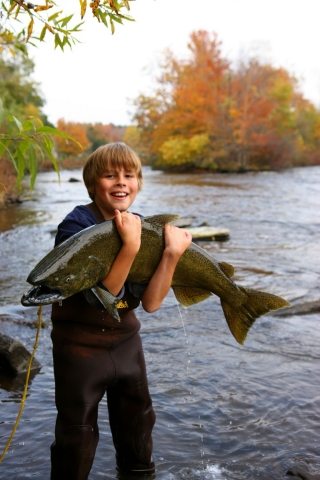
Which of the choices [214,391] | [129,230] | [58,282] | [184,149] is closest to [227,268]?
[129,230]

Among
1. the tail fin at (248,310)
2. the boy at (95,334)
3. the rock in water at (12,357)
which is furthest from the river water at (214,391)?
the tail fin at (248,310)

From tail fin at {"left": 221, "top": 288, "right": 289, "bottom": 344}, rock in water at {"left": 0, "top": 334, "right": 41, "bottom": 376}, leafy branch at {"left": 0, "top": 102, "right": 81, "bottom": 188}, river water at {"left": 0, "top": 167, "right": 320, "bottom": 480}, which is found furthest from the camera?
rock in water at {"left": 0, "top": 334, "right": 41, "bottom": 376}

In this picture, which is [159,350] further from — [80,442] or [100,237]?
[100,237]

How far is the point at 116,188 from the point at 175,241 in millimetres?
428

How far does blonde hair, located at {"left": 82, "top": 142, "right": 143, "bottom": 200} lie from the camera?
8.92ft

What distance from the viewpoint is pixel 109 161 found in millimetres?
2715

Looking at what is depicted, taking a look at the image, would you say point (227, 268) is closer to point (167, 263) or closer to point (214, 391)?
point (167, 263)

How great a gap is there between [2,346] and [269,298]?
284cm

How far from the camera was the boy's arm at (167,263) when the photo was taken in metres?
2.62

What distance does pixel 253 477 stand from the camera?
3.37 m

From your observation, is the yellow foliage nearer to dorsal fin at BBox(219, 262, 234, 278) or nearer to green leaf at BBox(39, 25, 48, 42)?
dorsal fin at BBox(219, 262, 234, 278)

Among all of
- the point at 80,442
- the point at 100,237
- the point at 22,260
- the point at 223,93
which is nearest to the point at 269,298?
the point at 100,237

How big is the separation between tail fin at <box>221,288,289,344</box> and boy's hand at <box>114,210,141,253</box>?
73cm

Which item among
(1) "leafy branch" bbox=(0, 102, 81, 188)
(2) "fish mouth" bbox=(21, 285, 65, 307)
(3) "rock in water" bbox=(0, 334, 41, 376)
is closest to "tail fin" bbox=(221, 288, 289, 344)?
(2) "fish mouth" bbox=(21, 285, 65, 307)
